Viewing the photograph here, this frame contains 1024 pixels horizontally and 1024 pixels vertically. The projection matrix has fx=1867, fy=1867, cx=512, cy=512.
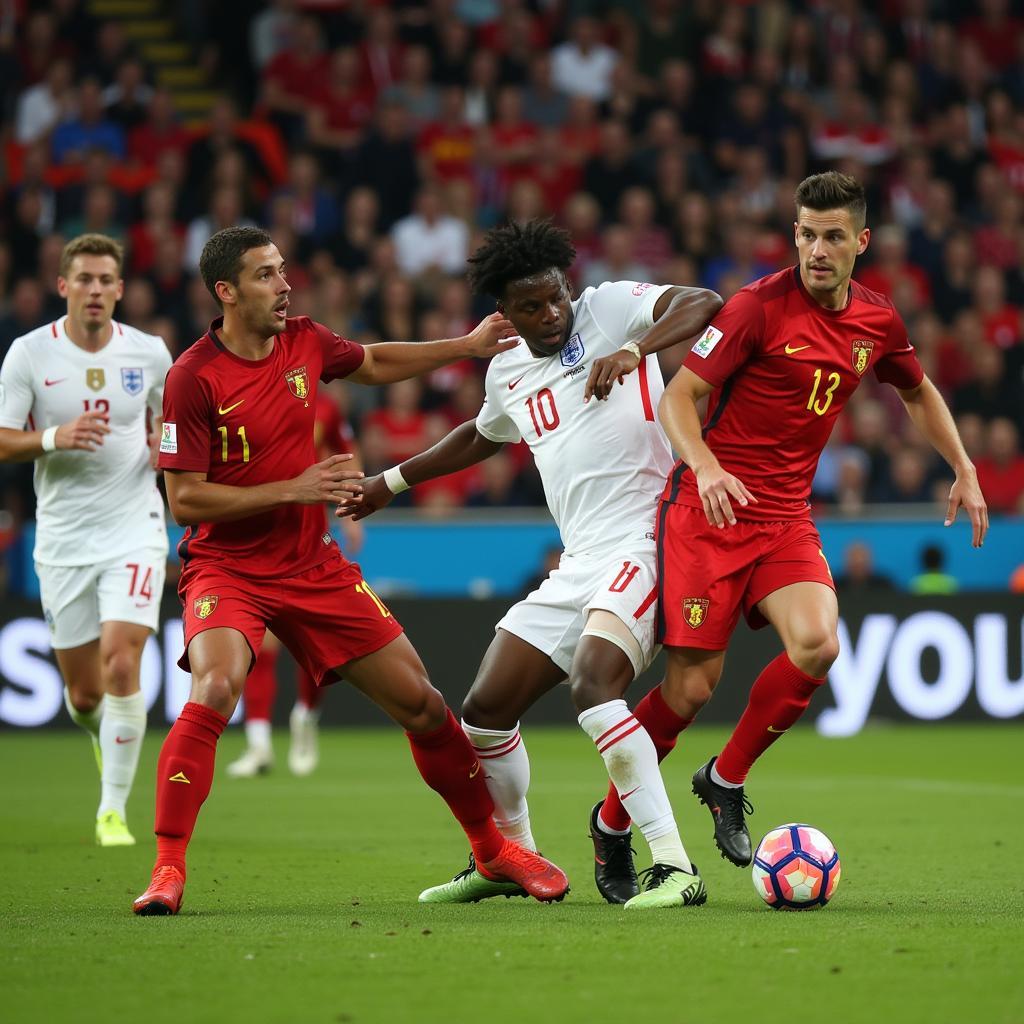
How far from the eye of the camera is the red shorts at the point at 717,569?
262 inches

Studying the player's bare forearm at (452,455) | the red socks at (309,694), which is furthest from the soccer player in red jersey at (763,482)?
the red socks at (309,694)

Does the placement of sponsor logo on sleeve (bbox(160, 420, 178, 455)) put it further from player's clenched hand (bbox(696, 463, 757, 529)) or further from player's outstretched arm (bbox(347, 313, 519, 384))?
player's clenched hand (bbox(696, 463, 757, 529))

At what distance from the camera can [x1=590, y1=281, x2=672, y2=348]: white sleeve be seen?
22.8 ft

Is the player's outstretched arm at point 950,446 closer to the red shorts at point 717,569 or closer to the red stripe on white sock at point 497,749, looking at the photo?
the red shorts at point 717,569

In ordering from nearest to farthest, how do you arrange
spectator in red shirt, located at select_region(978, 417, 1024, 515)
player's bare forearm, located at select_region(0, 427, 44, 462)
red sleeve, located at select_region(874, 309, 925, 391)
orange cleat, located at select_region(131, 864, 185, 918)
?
orange cleat, located at select_region(131, 864, 185, 918)
red sleeve, located at select_region(874, 309, 925, 391)
player's bare forearm, located at select_region(0, 427, 44, 462)
spectator in red shirt, located at select_region(978, 417, 1024, 515)

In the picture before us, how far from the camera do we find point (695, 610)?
6.66 m

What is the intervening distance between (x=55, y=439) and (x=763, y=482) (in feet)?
10.5

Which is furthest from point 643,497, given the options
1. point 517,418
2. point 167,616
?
point 167,616

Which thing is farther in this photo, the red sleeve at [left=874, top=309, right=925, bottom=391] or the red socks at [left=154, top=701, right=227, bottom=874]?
the red sleeve at [left=874, top=309, right=925, bottom=391]

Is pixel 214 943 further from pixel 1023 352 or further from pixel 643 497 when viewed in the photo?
pixel 1023 352

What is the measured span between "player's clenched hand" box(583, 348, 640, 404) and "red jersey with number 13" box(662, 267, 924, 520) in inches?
12.1

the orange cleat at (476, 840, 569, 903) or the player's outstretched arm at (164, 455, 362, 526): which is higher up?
the player's outstretched arm at (164, 455, 362, 526)

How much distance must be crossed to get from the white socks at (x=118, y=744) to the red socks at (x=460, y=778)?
7.87 ft

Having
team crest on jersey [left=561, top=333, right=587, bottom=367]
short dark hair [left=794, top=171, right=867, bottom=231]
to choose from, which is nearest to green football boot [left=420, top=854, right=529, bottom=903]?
team crest on jersey [left=561, top=333, right=587, bottom=367]
